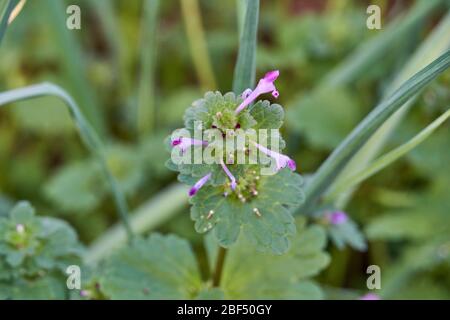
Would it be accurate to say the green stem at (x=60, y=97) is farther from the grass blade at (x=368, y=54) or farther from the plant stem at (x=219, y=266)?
the grass blade at (x=368, y=54)

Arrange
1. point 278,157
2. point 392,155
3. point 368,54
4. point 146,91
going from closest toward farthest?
point 278,157, point 392,155, point 368,54, point 146,91

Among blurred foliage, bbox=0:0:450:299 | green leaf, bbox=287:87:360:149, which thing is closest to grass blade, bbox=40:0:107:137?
blurred foliage, bbox=0:0:450:299

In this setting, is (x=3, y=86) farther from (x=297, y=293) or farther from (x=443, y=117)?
(x=443, y=117)

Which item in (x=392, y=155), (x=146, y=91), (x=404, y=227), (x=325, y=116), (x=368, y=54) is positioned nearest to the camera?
(x=392, y=155)

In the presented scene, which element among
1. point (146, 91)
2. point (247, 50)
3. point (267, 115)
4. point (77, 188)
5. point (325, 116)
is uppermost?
point (146, 91)

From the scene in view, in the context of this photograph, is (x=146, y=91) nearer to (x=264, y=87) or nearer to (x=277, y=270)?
(x=277, y=270)

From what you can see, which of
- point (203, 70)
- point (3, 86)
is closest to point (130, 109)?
point (203, 70)

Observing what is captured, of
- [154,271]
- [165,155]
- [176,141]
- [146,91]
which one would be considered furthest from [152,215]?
[176,141]

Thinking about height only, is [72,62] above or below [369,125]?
above

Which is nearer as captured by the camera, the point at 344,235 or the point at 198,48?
the point at 344,235
